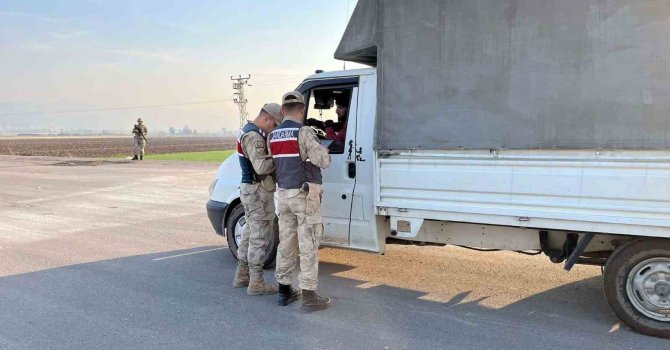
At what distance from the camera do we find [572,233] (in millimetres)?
4273

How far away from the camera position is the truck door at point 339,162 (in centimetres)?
520

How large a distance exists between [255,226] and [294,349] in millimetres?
1618

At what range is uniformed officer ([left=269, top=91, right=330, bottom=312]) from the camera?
453 cm

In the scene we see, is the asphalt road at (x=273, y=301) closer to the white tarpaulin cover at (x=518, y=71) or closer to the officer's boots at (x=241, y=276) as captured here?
the officer's boots at (x=241, y=276)

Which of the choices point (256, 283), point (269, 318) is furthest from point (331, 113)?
point (269, 318)

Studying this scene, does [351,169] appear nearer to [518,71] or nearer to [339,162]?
[339,162]

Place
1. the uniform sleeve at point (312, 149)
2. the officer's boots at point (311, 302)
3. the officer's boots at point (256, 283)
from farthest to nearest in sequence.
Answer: the officer's boots at point (256, 283) < the officer's boots at point (311, 302) < the uniform sleeve at point (312, 149)

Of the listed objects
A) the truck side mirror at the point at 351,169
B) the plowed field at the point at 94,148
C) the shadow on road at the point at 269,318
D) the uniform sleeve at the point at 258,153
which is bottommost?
the shadow on road at the point at 269,318

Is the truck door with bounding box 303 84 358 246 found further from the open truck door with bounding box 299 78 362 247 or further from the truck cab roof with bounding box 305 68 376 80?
the truck cab roof with bounding box 305 68 376 80

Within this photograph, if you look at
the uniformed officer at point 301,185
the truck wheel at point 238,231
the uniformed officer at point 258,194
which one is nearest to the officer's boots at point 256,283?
the uniformed officer at point 258,194

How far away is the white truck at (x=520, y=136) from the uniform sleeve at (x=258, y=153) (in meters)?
0.83

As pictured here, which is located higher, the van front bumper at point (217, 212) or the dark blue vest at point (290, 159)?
the dark blue vest at point (290, 159)

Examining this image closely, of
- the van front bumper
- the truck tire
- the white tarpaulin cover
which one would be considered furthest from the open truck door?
the truck tire

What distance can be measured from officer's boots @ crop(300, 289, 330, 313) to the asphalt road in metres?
0.09
